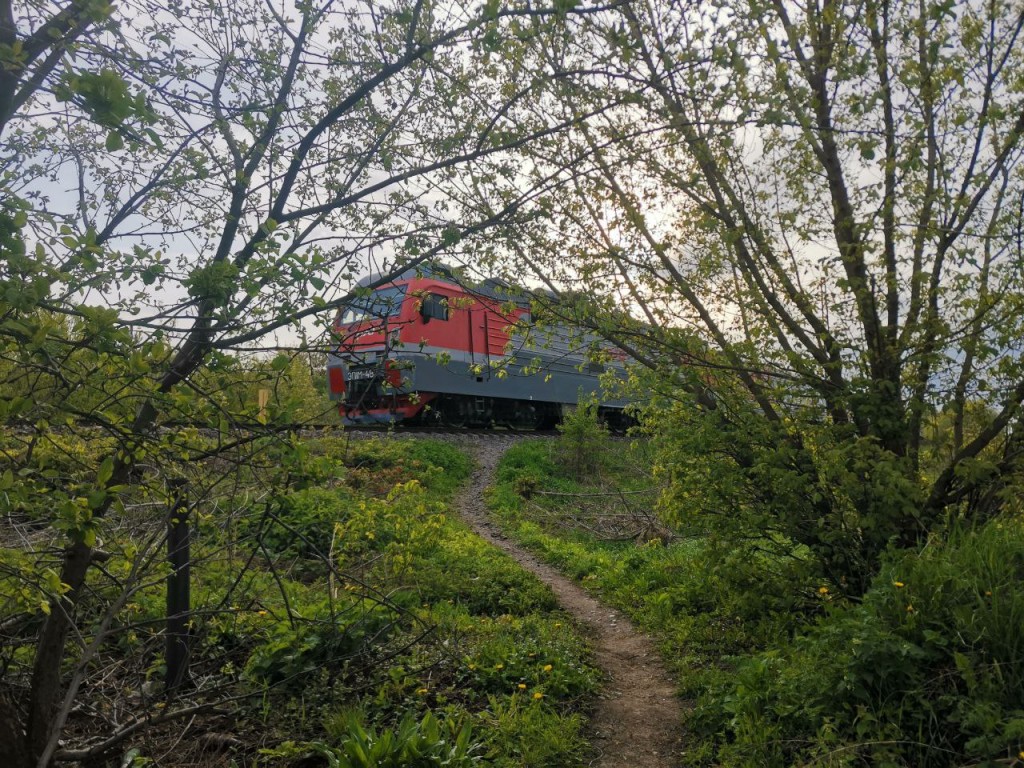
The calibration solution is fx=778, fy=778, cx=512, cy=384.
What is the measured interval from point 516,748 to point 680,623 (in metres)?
2.57

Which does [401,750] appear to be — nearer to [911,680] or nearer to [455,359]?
[911,680]

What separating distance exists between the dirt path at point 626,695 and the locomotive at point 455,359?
209cm

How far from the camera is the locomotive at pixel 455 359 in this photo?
3496 mm

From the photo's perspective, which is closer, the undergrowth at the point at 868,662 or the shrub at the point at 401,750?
the undergrowth at the point at 868,662

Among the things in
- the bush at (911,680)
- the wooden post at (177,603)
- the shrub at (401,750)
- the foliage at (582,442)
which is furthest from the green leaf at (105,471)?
the foliage at (582,442)

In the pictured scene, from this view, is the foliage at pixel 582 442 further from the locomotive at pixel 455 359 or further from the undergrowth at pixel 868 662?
the undergrowth at pixel 868 662

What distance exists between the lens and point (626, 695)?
4992 mm

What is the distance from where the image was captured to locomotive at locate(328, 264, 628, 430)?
350 cm

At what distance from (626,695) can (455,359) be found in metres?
10.4

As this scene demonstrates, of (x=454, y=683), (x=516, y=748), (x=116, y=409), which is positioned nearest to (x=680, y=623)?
(x=454, y=683)

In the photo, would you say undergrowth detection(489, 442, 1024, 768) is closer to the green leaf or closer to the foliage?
the green leaf

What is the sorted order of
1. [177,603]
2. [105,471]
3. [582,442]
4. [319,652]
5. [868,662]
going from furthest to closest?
[582,442]
[319,652]
[177,603]
[868,662]
[105,471]

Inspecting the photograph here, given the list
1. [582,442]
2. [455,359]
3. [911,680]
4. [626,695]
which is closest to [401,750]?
[626,695]

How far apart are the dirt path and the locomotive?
2089 millimetres
